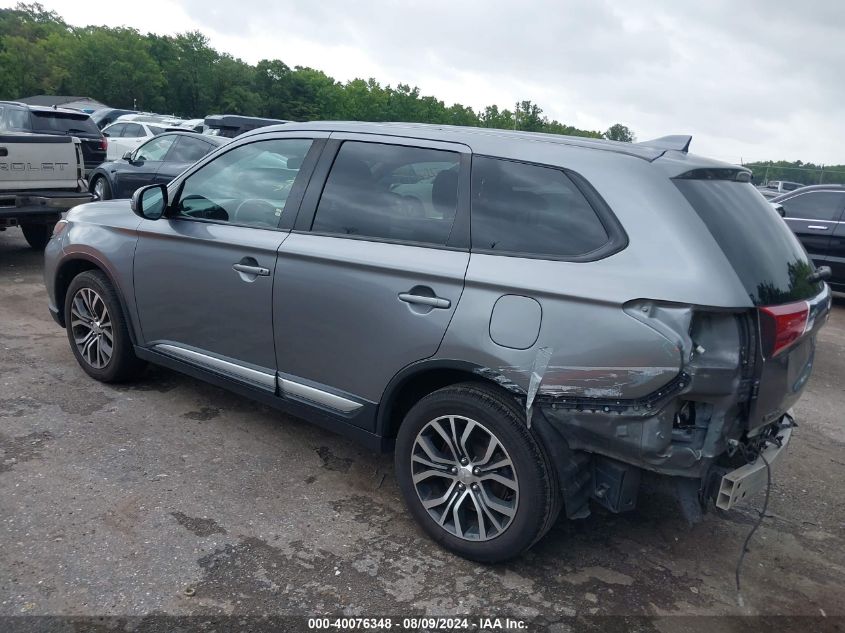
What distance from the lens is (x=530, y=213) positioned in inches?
123

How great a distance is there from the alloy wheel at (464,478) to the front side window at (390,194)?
2.83 ft

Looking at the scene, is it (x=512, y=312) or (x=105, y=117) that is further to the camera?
(x=105, y=117)

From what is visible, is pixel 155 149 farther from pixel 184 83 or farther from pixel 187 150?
pixel 184 83

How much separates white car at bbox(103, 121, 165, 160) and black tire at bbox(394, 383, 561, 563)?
62.4 ft

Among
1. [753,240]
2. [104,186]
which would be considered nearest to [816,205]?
[753,240]

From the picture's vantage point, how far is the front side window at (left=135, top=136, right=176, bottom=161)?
12016 mm

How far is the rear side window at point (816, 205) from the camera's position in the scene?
32.9 feet

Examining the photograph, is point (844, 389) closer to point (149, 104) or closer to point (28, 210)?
point (28, 210)

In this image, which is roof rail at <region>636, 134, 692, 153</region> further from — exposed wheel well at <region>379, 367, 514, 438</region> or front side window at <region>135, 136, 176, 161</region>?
front side window at <region>135, 136, 176, 161</region>

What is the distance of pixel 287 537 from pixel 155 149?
1037 centimetres

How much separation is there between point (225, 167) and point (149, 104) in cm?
6497

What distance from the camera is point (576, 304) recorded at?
2854 millimetres

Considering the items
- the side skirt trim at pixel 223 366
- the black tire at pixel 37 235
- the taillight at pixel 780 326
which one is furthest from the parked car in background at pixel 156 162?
the taillight at pixel 780 326

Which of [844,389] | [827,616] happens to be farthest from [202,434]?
[844,389]
